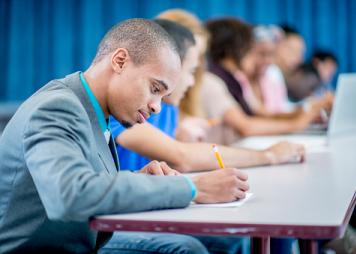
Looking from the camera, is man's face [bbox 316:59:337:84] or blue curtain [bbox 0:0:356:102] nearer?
man's face [bbox 316:59:337:84]

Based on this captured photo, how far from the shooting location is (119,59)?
1374 mm

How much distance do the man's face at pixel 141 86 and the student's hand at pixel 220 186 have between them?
19 centimetres

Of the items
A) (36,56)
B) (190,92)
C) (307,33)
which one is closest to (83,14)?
(36,56)

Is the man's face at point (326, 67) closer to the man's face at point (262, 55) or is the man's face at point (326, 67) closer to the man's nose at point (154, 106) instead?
the man's face at point (262, 55)

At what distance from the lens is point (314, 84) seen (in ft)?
→ 17.9

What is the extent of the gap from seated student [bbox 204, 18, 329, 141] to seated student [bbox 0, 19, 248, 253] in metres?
1.90

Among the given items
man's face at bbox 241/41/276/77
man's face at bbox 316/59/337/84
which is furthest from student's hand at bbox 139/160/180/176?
man's face at bbox 316/59/337/84

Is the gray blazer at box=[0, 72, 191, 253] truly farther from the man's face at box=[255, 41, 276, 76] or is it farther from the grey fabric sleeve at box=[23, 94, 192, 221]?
the man's face at box=[255, 41, 276, 76]

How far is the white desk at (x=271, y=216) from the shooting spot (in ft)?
3.55

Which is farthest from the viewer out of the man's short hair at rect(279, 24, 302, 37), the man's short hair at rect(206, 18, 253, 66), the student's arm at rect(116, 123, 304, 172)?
the man's short hair at rect(279, 24, 302, 37)

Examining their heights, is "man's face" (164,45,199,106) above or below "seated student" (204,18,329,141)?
above

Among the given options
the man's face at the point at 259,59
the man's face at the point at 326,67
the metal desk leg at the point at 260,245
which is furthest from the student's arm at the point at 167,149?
the man's face at the point at 326,67

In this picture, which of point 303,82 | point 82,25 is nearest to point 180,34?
point 303,82

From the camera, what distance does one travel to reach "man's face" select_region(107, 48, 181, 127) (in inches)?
53.5
